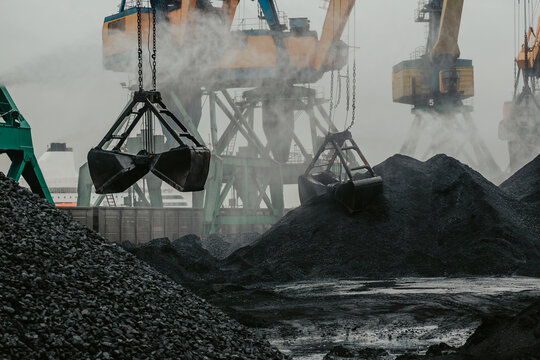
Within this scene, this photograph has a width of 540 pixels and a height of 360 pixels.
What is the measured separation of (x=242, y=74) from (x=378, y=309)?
2064 cm

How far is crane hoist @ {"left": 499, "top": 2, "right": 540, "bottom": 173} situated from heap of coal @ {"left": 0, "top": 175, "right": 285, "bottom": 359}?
39743 millimetres

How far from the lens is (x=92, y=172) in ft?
28.5

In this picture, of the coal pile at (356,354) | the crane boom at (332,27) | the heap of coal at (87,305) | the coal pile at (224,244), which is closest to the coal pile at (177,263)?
the coal pile at (224,244)

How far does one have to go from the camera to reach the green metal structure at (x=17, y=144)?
1273 centimetres

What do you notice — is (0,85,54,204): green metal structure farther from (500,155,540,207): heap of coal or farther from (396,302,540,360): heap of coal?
(500,155,540,207): heap of coal

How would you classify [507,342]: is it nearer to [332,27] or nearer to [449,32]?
[332,27]

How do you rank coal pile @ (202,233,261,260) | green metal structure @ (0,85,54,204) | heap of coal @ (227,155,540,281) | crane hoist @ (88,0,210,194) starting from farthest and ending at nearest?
coal pile @ (202,233,261,260) < heap of coal @ (227,155,540,281) < green metal structure @ (0,85,54,204) < crane hoist @ (88,0,210,194)

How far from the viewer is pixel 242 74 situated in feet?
97.9

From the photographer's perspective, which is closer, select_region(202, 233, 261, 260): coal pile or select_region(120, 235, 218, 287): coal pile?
select_region(120, 235, 218, 287): coal pile

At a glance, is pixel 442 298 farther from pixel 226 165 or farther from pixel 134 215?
pixel 226 165

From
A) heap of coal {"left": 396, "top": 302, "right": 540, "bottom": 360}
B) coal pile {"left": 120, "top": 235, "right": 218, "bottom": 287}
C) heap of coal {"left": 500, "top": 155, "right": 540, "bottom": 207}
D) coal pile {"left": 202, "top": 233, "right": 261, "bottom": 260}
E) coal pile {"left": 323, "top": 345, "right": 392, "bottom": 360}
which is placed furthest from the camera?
coal pile {"left": 202, "top": 233, "right": 261, "bottom": 260}

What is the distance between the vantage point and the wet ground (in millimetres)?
8273

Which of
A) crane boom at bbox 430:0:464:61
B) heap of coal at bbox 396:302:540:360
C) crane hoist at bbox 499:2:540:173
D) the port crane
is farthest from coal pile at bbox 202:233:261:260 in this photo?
crane hoist at bbox 499:2:540:173

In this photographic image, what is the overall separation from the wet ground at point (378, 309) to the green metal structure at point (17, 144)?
14.5 ft
